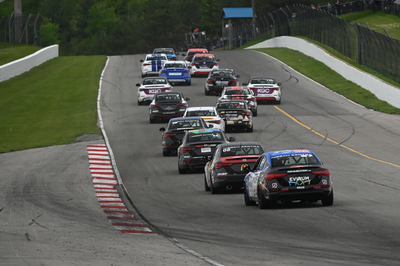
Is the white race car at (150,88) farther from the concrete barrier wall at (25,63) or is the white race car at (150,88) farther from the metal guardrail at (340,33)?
the concrete barrier wall at (25,63)

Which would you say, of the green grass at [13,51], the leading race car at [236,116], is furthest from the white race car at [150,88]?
the green grass at [13,51]

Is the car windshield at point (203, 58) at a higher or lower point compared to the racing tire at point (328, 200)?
higher

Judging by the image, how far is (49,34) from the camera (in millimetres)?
168500

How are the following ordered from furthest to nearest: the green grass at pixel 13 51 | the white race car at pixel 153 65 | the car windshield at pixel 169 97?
the green grass at pixel 13 51 < the white race car at pixel 153 65 < the car windshield at pixel 169 97

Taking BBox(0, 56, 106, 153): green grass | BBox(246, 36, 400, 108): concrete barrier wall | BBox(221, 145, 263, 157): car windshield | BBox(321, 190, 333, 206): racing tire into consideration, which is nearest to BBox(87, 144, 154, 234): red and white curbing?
BBox(221, 145, 263, 157): car windshield

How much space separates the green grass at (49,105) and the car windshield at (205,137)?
933 centimetres

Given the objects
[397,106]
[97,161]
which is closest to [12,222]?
[97,161]

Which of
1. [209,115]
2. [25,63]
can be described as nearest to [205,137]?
[209,115]

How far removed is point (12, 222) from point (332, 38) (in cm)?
4131

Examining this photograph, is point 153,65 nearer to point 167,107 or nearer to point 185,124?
point 167,107

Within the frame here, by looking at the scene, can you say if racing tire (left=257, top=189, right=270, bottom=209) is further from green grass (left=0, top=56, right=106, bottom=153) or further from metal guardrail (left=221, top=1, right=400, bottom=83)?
metal guardrail (left=221, top=1, right=400, bottom=83)

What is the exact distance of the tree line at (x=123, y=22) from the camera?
139200 millimetres

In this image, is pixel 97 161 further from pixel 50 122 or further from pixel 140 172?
pixel 50 122

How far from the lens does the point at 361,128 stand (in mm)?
30328
